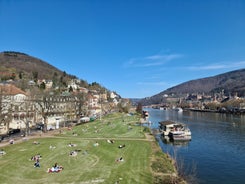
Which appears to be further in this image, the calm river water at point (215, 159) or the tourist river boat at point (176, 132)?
the tourist river boat at point (176, 132)

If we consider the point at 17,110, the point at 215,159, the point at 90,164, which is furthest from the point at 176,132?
the point at 17,110

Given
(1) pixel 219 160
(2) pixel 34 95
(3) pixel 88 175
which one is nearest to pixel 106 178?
(3) pixel 88 175

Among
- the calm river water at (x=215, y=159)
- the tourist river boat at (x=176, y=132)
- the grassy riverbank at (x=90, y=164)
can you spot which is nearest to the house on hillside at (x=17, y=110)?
the grassy riverbank at (x=90, y=164)

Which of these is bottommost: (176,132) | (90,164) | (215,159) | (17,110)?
(215,159)

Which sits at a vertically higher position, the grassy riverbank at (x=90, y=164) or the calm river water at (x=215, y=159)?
the grassy riverbank at (x=90, y=164)

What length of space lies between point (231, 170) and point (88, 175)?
22.2 m

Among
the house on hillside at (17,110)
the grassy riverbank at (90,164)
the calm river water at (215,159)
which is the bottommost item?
the calm river water at (215,159)

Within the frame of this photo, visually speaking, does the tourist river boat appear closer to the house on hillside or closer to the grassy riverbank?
the grassy riverbank

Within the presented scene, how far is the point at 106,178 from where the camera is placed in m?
26.4

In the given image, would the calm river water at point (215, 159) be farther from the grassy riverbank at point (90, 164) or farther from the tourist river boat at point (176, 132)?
the grassy riverbank at point (90, 164)

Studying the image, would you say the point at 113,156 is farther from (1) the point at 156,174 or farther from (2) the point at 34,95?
(2) the point at 34,95

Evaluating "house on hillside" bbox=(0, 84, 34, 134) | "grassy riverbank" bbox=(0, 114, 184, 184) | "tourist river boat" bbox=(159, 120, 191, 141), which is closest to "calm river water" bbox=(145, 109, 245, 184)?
"tourist river boat" bbox=(159, 120, 191, 141)

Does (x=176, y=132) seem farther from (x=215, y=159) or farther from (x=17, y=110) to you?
(x=17, y=110)

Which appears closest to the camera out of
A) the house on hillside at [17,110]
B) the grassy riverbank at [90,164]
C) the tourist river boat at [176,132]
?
the grassy riverbank at [90,164]
